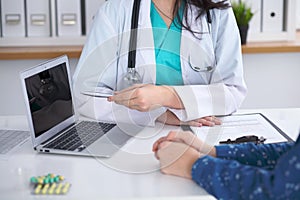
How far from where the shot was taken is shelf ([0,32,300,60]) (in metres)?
2.73

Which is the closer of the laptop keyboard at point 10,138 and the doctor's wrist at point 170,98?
the laptop keyboard at point 10,138

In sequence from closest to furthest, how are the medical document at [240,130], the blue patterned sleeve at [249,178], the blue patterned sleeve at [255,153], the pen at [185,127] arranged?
the blue patterned sleeve at [249,178] → the blue patterned sleeve at [255,153] → the medical document at [240,130] → the pen at [185,127]

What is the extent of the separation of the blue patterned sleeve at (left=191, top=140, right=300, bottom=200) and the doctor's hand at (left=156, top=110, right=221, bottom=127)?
0.48m

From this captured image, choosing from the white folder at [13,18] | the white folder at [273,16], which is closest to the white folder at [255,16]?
the white folder at [273,16]

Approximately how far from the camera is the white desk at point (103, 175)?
1.26 meters

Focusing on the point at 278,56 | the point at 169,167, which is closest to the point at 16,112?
the point at 278,56

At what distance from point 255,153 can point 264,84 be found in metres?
1.62

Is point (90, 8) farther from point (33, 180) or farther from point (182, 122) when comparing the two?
point (33, 180)

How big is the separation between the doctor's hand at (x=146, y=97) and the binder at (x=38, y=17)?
1222 millimetres

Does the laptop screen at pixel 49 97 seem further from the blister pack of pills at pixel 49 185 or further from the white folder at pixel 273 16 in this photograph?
the white folder at pixel 273 16

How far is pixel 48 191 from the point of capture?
1.25 m

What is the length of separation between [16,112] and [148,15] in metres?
1.14

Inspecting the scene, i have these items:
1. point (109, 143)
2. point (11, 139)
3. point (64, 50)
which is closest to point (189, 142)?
point (109, 143)

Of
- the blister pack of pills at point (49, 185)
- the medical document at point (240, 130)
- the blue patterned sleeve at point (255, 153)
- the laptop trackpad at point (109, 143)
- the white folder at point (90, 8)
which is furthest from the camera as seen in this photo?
the white folder at point (90, 8)
